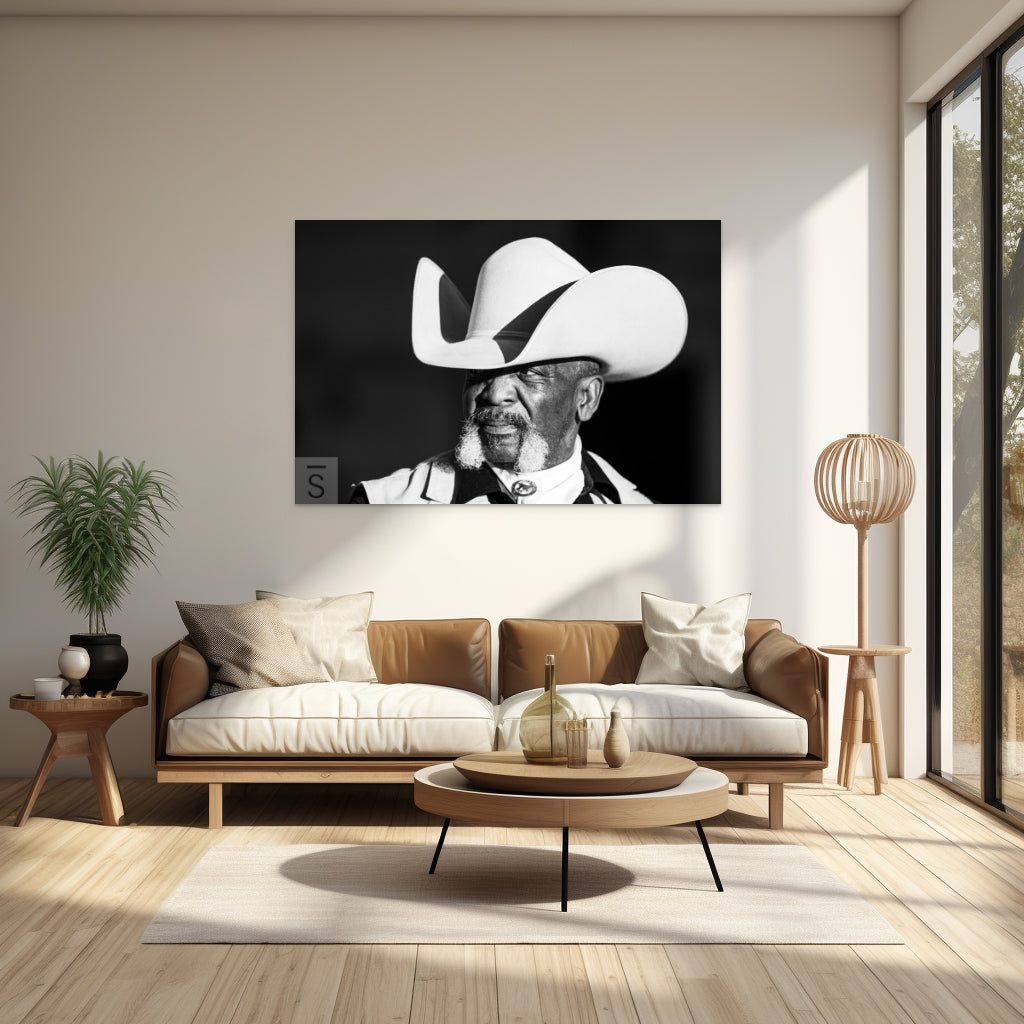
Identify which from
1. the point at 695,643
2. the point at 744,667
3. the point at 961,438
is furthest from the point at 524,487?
the point at 961,438

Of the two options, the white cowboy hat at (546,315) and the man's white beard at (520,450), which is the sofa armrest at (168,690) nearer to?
the man's white beard at (520,450)

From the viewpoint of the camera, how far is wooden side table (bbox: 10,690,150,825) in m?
4.48

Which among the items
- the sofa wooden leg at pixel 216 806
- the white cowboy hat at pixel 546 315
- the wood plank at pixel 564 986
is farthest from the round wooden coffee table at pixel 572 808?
the white cowboy hat at pixel 546 315

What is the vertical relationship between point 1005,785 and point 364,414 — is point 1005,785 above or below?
below

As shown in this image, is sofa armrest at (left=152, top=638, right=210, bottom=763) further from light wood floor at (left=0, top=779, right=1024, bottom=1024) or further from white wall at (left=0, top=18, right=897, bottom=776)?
white wall at (left=0, top=18, right=897, bottom=776)

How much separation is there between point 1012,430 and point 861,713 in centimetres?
140

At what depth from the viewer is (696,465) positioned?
5.50 metres

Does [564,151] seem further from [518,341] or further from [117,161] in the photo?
[117,161]

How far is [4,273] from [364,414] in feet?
5.91

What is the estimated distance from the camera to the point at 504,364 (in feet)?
18.0

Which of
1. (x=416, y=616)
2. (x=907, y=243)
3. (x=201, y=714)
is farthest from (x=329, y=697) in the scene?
(x=907, y=243)

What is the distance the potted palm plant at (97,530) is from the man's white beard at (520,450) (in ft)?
4.52

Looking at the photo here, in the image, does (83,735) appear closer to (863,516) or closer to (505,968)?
(505,968)

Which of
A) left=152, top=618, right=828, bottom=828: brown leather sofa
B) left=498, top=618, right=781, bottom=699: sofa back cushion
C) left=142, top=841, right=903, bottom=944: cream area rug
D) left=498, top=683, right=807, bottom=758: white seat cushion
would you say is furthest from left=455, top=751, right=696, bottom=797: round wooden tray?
left=498, top=618, right=781, bottom=699: sofa back cushion
